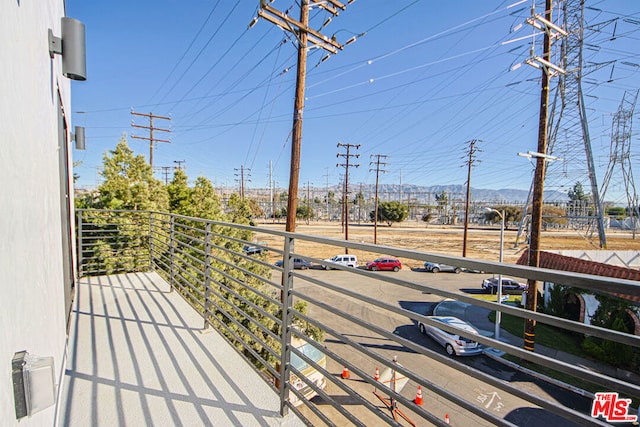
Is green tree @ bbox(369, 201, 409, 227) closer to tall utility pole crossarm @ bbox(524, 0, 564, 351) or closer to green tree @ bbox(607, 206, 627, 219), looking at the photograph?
green tree @ bbox(607, 206, 627, 219)

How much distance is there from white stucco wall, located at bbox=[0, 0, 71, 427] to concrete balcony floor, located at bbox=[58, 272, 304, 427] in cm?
57

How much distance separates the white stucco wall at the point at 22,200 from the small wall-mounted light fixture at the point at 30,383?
2 cm

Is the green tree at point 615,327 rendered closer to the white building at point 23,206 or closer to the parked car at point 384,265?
the parked car at point 384,265

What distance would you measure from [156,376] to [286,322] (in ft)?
4.04

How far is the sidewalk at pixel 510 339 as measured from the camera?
974 centimetres

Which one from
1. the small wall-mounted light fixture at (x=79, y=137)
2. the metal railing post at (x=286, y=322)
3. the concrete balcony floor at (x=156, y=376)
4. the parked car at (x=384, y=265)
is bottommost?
the parked car at (x=384, y=265)

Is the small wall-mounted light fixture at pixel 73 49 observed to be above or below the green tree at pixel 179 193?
above

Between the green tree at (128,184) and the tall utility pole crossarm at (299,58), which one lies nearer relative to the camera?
the tall utility pole crossarm at (299,58)

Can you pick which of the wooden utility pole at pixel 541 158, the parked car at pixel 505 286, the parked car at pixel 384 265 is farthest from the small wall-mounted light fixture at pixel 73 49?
the parked car at pixel 384 265

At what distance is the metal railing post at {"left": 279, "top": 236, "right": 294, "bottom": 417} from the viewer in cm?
188

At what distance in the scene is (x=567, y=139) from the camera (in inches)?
823

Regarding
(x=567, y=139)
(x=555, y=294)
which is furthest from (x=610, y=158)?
(x=555, y=294)

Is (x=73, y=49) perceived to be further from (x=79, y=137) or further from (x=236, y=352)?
(x=236, y=352)

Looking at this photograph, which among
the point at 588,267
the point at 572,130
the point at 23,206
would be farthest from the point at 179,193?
the point at 572,130
